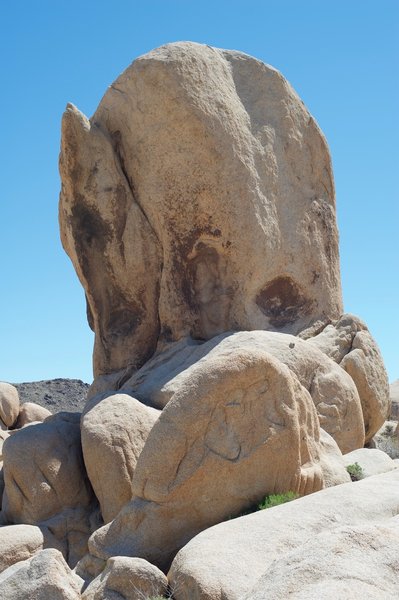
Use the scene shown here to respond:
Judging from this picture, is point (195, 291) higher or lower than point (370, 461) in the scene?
higher

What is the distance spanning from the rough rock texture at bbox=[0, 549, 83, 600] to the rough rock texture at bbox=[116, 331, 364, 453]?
15.0 feet

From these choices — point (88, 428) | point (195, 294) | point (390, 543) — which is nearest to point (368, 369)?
point (195, 294)

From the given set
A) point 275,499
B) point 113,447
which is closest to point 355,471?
point 275,499

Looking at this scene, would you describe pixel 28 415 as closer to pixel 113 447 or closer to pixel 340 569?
pixel 113 447

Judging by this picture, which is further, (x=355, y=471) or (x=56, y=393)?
(x=56, y=393)

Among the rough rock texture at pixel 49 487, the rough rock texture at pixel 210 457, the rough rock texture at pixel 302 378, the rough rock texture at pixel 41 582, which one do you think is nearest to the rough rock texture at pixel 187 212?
the rough rock texture at pixel 302 378

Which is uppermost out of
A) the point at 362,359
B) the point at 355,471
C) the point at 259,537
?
the point at 362,359

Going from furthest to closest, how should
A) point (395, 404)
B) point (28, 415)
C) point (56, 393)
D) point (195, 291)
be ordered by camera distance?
1. point (56, 393)
2. point (28, 415)
3. point (395, 404)
4. point (195, 291)

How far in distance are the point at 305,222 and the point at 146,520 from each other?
6.71 metres

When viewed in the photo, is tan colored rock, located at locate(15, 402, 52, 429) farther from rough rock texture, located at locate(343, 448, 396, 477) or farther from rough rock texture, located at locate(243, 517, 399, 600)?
rough rock texture, located at locate(243, 517, 399, 600)

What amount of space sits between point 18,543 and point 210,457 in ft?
8.03

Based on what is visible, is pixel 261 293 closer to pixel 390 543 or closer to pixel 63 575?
pixel 63 575

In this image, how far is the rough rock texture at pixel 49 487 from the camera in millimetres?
10094

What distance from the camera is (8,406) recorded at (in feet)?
78.4
